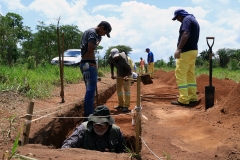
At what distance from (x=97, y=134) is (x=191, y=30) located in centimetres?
375

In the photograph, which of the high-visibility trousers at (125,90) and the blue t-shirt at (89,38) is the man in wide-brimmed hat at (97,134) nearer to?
the blue t-shirt at (89,38)

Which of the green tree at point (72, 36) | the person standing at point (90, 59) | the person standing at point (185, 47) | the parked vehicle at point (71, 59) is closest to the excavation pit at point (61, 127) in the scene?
the person standing at point (90, 59)

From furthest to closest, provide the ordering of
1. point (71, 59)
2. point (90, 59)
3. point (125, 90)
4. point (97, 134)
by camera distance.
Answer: point (71, 59) → point (125, 90) → point (90, 59) → point (97, 134)

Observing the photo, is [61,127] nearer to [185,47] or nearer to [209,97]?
[209,97]

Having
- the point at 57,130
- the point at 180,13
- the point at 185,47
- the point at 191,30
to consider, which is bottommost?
the point at 57,130

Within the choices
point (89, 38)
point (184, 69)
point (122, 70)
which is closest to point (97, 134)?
point (89, 38)

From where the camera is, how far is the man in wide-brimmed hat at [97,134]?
412 centimetres

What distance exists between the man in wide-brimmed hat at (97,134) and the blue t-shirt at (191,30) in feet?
10.6

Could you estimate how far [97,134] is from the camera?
428cm

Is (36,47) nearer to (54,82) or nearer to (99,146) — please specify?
(54,82)

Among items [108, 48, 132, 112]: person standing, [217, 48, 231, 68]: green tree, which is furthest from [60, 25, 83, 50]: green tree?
[108, 48, 132, 112]: person standing

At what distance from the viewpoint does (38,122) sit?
4699 millimetres

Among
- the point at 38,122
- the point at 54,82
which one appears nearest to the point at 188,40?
the point at 38,122

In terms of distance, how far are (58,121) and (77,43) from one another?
35036 mm
